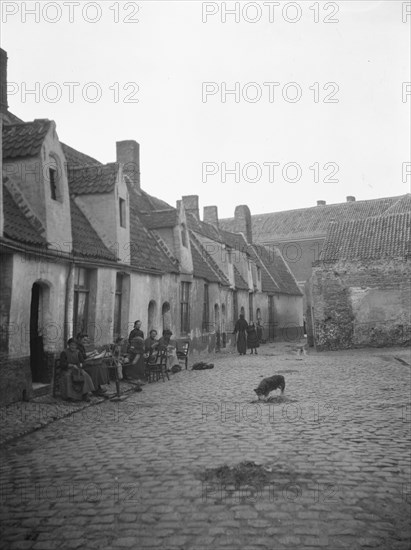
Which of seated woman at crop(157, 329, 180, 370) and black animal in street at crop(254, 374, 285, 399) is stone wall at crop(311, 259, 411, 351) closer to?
seated woman at crop(157, 329, 180, 370)

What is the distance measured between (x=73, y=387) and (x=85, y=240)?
16.0ft

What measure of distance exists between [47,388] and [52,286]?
2.35m

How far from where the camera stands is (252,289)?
3303 cm

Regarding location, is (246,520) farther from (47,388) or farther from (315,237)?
(315,237)

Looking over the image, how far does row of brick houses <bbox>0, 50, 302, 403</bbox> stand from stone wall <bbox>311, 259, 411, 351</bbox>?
18.4 ft

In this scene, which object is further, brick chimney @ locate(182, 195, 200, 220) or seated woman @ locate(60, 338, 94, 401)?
brick chimney @ locate(182, 195, 200, 220)

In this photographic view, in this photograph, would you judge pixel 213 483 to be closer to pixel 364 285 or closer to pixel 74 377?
pixel 74 377

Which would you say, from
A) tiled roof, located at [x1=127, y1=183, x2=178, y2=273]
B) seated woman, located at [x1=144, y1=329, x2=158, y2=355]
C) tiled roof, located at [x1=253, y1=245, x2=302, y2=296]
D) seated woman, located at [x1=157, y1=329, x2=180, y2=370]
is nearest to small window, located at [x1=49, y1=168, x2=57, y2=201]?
tiled roof, located at [x1=127, y1=183, x2=178, y2=273]

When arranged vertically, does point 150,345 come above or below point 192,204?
below

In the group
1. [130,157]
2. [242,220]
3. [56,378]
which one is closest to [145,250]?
[56,378]

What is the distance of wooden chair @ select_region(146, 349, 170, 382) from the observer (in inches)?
538

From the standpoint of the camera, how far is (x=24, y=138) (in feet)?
39.2

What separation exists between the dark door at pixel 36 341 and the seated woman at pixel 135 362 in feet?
8.15

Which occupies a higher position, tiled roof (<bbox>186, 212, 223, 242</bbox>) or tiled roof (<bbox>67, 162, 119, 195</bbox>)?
tiled roof (<bbox>186, 212, 223, 242</bbox>)
